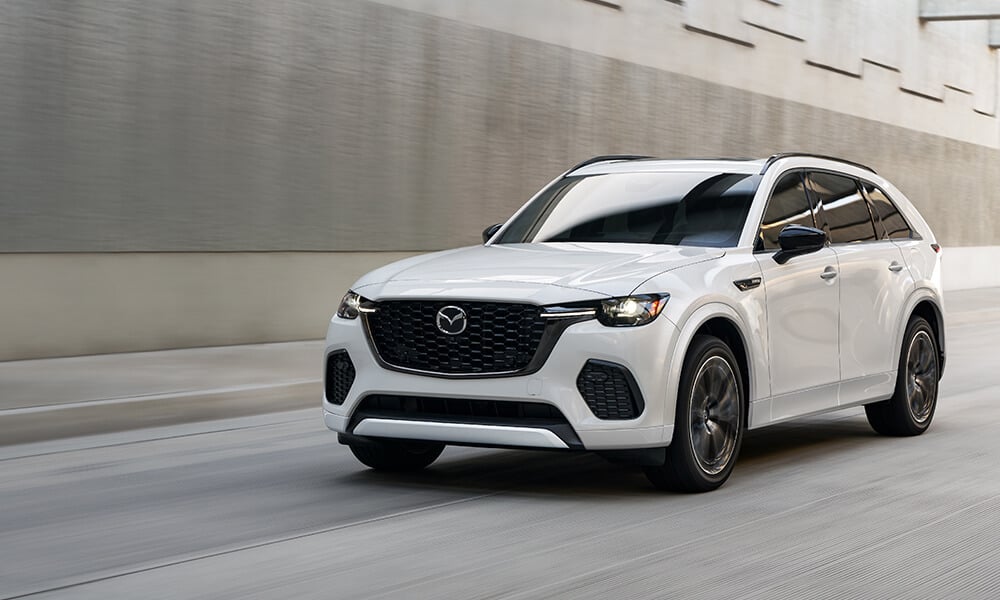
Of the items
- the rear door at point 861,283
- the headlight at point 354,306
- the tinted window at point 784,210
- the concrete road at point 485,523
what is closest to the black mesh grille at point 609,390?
the concrete road at point 485,523

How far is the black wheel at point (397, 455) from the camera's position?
8070 mm

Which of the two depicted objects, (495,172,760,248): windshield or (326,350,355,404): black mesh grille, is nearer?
(326,350,355,404): black mesh grille

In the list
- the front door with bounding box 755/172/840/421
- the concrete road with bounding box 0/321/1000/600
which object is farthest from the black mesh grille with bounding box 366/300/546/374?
the front door with bounding box 755/172/840/421

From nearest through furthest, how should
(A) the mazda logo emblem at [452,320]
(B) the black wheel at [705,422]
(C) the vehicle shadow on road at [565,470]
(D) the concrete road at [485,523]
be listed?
(D) the concrete road at [485,523], (A) the mazda logo emblem at [452,320], (B) the black wheel at [705,422], (C) the vehicle shadow on road at [565,470]

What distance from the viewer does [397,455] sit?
8172 millimetres

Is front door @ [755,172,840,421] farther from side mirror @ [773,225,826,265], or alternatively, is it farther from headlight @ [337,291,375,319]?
headlight @ [337,291,375,319]

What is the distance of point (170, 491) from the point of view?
301 inches

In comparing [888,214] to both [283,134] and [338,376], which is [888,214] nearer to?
[338,376]

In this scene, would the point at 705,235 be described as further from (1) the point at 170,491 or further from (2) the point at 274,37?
(2) the point at 274,37

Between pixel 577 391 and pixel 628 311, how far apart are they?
449 millimetres

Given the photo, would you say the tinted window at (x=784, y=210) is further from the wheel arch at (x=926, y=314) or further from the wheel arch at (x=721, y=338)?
the wheel arch at (x=926, y=314)

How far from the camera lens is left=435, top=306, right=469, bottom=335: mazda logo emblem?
23.4 feet

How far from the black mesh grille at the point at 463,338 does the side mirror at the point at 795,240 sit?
5.93 feet

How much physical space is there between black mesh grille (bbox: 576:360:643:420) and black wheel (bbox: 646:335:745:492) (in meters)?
0.31
